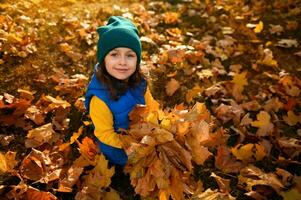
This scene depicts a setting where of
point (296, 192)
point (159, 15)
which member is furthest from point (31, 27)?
point (296, 192)

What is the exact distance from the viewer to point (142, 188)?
7.79ft

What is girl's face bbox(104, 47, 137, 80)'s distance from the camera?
2.70 metres

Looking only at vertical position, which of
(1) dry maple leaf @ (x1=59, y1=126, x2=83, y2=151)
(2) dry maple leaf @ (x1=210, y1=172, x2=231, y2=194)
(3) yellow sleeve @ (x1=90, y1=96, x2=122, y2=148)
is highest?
(3) yellow sleeve @ (x1=90, y1=96, x2=122, y2=148)

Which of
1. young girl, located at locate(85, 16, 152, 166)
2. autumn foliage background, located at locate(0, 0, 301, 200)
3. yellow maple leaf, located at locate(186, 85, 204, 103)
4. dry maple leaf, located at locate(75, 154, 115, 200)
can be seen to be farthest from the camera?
yellow maple leaf, located at locate(186, 85, 204, 103)

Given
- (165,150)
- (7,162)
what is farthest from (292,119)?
(7,162)

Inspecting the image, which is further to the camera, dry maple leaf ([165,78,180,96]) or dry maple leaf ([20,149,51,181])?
dry maple leaf ([165,78,180,96])

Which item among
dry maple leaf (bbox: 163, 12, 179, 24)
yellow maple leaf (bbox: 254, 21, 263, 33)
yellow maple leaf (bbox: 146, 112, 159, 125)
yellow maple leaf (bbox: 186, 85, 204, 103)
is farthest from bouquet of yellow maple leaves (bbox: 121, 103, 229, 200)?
dry maple leaf (bbox: 163, 12, 179, 24)

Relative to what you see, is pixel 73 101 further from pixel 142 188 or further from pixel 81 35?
pixel 142 188

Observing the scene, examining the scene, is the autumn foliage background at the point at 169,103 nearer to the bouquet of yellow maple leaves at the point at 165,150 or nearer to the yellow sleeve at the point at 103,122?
the bouquet of yellow maple leaves at the point at 165,150

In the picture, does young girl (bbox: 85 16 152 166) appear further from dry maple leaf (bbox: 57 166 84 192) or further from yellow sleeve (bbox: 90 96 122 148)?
dry maple leaf (bbox: 57 166 84 192)

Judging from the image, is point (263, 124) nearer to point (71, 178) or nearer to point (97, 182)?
point (97, 182)

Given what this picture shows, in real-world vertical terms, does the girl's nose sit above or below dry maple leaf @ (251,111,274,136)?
above

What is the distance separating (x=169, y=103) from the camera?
12.3 ft

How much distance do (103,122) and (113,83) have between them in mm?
317
